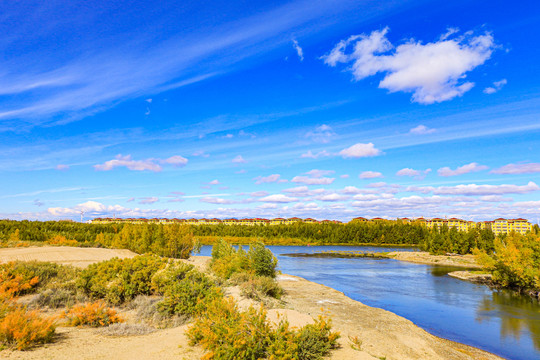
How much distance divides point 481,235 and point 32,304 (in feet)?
265

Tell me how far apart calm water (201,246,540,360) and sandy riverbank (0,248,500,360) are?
8.23 feet

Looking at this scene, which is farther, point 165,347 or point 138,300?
point 138,300

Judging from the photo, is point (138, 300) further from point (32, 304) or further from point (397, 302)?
point (397, 302)

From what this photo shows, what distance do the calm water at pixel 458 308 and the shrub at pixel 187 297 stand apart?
11936 mm

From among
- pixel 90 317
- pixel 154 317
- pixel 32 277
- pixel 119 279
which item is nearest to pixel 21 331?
A: pixel 90 317

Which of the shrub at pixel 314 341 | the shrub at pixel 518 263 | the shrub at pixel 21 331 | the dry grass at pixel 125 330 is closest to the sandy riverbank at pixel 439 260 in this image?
the shrub at pixel 518 263

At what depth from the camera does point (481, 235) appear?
240 feet

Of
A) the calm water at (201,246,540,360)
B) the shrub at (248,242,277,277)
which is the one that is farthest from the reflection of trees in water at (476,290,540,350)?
the shrub at (248,242,277,277)

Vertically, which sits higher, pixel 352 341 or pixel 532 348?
pixel 352 341

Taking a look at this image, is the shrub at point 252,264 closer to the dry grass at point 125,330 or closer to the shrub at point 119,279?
the shrub at point 119,279

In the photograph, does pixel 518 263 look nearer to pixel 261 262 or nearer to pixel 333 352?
pixel 261 262

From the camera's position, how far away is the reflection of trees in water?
18375 mm

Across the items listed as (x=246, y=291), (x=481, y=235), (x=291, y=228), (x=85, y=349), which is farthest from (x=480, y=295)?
(x=291, y=228)

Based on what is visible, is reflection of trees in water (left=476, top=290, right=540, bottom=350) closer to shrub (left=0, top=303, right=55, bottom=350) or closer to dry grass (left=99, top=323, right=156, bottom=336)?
dry grass (left=99, top=323, right=156, bottom=336)
